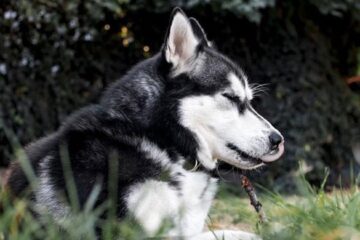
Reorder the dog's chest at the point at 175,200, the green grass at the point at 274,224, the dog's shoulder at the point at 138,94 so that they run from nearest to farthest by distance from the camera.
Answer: the green grass at the point at 274,224, the dog's chest at the point at 175,200, the dog's shoulder at the point at 138,94

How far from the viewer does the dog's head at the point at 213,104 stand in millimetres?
3842

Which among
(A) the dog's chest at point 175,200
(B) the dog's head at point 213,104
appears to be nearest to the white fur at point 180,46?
(B) the dog's head at point 213,104

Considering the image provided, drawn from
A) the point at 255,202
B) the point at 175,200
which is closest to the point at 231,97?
the point at 255,202

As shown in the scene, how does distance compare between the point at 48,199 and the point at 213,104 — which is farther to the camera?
the point at 213,104

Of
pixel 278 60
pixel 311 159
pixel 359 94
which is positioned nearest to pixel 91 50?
pixel 278 60

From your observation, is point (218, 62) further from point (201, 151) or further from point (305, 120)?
point (305, 120)

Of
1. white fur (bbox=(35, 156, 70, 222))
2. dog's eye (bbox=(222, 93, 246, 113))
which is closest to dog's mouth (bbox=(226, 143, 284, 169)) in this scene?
dog's eye (bbox=(222, 93, 246, 113))

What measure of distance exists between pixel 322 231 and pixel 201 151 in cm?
130

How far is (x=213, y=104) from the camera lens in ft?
12.7

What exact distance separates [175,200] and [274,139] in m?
0.73

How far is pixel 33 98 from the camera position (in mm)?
7277

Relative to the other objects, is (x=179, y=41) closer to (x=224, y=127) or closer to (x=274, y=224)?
(x=224, y=127)

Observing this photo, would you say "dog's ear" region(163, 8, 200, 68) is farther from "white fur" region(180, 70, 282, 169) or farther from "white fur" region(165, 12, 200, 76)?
"white fur" region(180, 70, 282, 169)

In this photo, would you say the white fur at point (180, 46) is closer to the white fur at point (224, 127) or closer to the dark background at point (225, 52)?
the white fur at point (224, 127)
